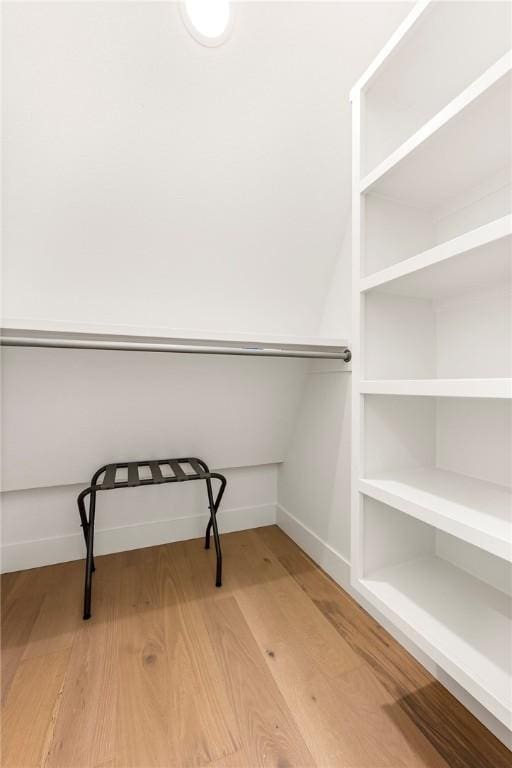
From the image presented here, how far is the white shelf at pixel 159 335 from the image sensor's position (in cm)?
86

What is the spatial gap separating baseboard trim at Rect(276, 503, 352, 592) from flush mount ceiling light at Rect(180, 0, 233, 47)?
170cm

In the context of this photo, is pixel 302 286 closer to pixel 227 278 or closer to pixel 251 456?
pixel 227 278

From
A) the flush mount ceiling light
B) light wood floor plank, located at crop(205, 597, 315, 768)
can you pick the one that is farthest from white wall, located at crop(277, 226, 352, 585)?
the flush mount ceiling light

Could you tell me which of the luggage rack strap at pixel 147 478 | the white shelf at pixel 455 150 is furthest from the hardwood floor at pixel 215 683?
the white shelf at pixel 455 150

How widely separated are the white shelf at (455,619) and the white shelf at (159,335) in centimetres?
69

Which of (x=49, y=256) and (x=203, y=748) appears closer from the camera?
(x=203, y=748)

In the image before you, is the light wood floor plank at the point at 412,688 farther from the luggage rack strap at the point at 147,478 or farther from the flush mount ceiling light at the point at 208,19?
the flush mount ceiling light at the point at 208,19

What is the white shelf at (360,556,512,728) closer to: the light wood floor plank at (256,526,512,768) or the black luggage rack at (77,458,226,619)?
the light wood floor plank at (256,526,512,768)

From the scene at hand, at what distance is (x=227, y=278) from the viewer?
1.24 m

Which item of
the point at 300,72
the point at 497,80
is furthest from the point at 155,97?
the point at 497,80

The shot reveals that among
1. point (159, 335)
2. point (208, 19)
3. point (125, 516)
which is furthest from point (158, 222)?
point (125, 516)

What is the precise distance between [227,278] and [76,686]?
4.27ft

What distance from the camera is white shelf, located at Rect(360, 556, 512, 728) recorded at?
1.83ft

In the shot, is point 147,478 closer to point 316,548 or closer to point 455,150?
point 316,548
